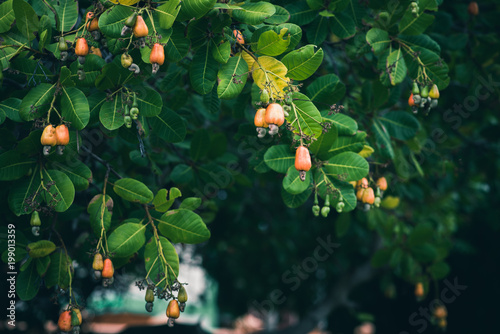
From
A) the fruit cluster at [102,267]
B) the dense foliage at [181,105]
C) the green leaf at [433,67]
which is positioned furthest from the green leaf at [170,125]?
the green leaf at [433,67]

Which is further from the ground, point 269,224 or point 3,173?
point 3,173

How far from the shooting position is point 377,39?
6.79 ft

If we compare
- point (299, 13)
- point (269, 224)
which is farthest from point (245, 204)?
point (299, 13)

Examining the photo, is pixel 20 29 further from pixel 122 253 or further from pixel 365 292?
pixel 365 292

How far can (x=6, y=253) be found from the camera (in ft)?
6.20

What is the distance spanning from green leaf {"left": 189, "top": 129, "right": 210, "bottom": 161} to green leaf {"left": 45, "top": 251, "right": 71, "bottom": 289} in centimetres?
87

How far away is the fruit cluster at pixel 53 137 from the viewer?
1.62m

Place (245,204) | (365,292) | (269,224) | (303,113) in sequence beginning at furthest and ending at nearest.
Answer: (365,292), (269,224), (245,204), (303,113)

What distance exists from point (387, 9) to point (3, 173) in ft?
5.84

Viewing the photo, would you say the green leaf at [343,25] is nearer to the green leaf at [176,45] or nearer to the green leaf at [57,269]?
the green leaf at [176,45]

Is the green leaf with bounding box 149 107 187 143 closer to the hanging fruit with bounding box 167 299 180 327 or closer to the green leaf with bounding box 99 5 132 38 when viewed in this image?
the green leaf with bounding box 99 5 132 38

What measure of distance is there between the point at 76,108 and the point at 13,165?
1.17 feet

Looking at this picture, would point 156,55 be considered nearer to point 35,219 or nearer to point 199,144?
point 35,219

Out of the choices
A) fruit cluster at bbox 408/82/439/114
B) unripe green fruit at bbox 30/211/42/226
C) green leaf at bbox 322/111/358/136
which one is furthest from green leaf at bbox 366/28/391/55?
unripe green fruit at bbox 30/211/42/226
